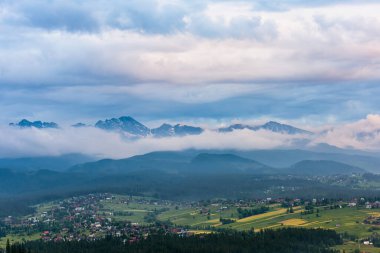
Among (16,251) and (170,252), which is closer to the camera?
(16,251)

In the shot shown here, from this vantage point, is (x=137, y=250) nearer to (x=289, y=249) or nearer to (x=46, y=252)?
(x=46, y=252)

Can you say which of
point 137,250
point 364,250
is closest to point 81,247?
point 137,250

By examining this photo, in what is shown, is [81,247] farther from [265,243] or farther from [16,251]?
[265,243]

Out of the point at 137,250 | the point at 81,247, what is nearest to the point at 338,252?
the point at 137,250

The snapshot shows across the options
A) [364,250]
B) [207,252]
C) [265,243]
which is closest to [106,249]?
[207,252]

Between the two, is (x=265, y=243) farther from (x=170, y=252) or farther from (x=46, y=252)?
(x=46, y=252)

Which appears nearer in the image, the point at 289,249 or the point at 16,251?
the point at 16,251

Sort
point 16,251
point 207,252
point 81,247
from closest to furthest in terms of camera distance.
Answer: point 16,251 < point 207,252 < point 81,247

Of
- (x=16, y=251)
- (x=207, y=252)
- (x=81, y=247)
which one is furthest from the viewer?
(x=81, y=247)
